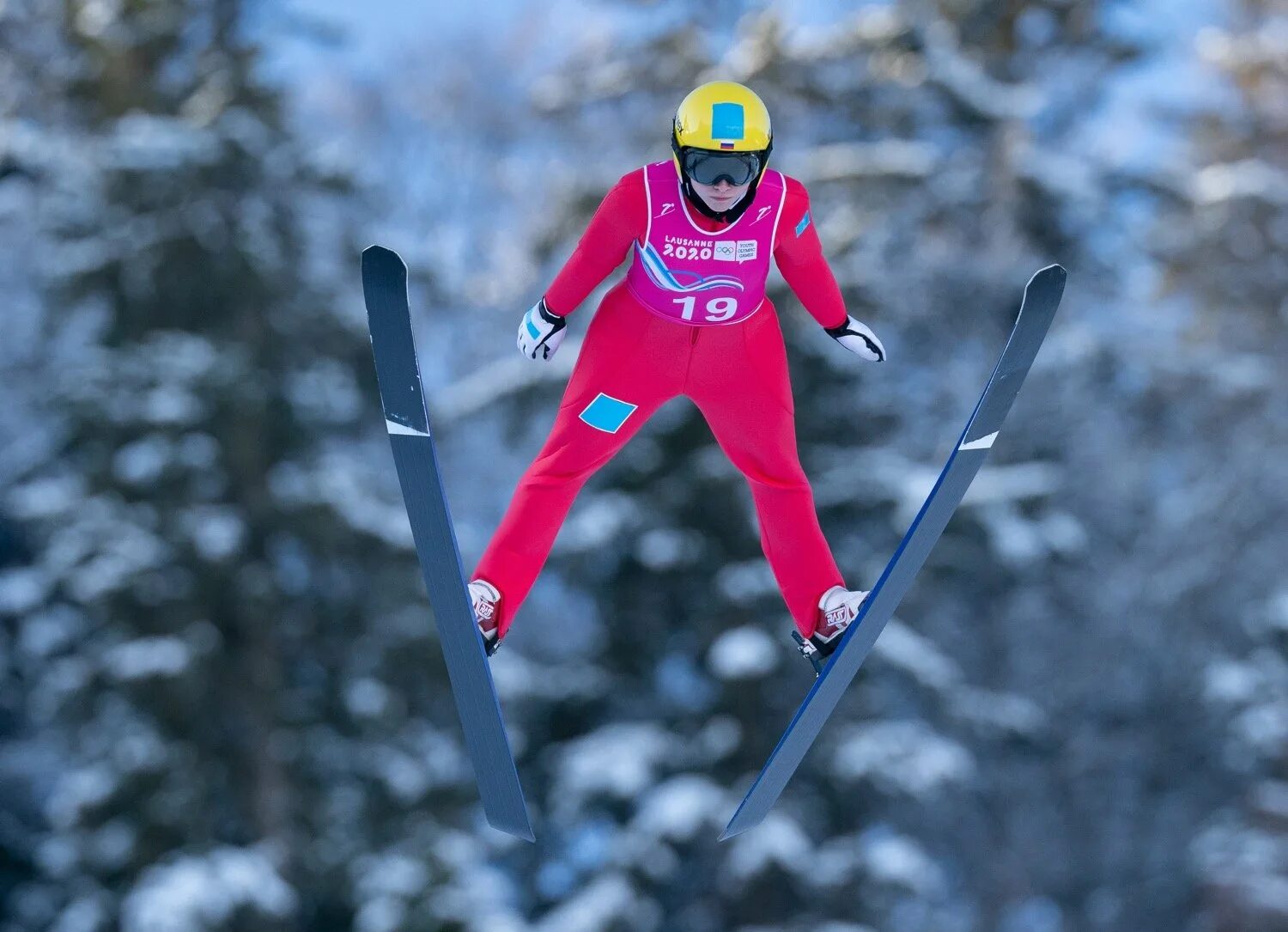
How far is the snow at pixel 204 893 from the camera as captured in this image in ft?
38.6

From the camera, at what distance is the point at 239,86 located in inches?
515

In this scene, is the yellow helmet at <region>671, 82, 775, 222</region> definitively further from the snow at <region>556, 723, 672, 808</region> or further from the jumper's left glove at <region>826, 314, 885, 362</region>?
the snow at <region>556, 723, 672, 808</region>

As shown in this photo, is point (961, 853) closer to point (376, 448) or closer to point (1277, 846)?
point (1277, 846)

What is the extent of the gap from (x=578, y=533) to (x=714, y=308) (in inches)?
316

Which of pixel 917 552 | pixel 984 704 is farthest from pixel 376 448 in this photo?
pixel 917 552

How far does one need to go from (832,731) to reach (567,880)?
273cm

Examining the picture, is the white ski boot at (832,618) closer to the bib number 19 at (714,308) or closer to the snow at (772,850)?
the bib number 19 at (714,308)

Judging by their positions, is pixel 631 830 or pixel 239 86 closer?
pixel 631 830

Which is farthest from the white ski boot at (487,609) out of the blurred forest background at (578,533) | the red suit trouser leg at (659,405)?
the blurred forest background at (578,533)

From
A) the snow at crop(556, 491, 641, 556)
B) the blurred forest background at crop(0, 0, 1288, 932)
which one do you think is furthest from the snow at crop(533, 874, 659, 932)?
the snow at crop(556, 491, 641, 556)

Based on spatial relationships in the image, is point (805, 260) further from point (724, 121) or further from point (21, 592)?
point (21, 592)

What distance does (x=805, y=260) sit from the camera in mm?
4004

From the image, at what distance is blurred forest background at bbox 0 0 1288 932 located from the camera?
12.0 metres

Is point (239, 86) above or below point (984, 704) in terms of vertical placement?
above
